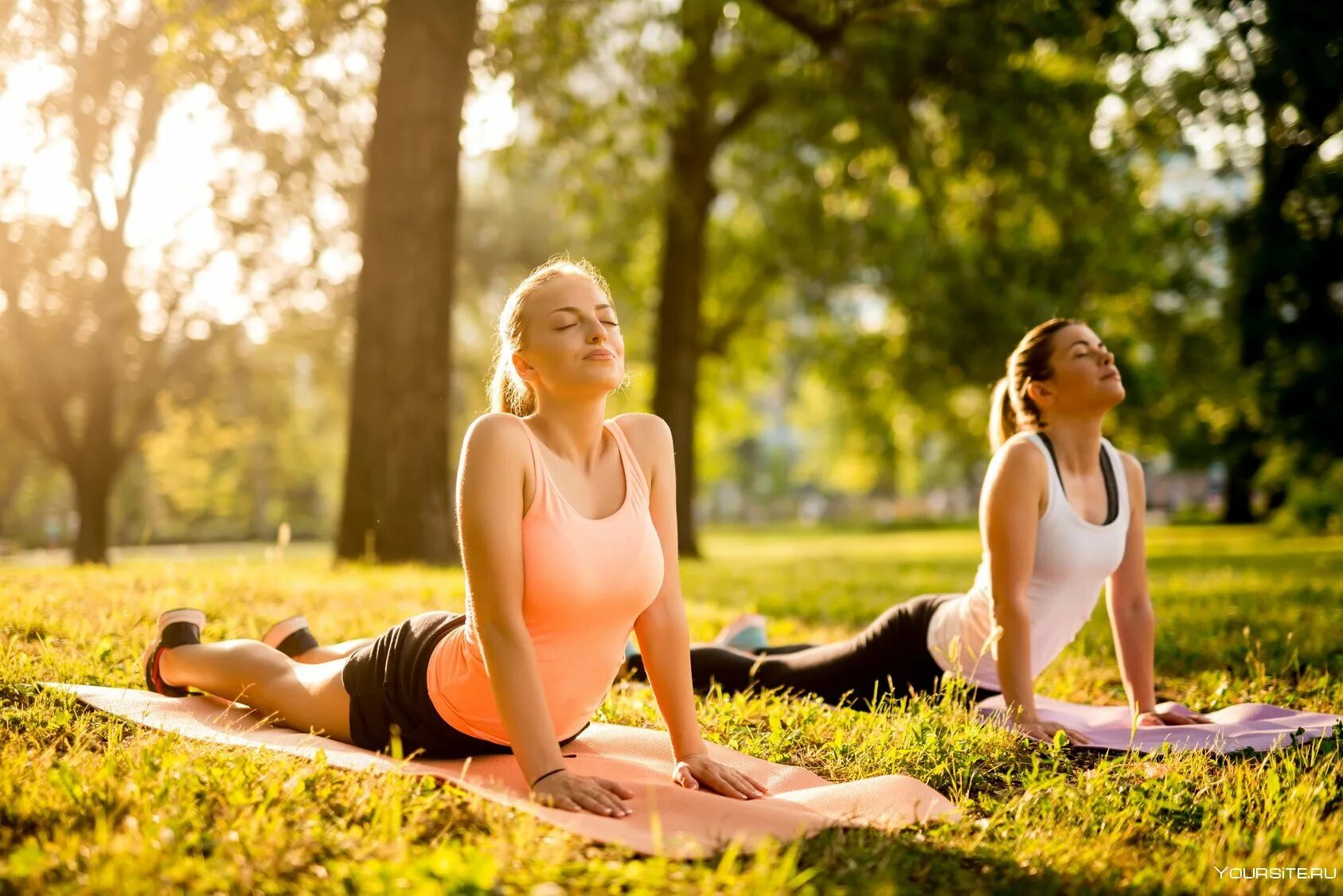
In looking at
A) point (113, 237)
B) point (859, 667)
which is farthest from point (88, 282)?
point (859, 667)

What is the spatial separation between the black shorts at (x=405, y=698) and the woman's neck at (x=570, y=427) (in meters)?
0.70

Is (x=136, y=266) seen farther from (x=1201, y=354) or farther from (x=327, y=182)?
(x=1201, y=354)

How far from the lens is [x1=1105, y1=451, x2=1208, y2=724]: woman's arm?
Result: 4.60 m

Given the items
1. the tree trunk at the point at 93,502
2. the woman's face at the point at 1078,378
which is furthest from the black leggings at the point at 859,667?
the tree trunk at the point at 93,502

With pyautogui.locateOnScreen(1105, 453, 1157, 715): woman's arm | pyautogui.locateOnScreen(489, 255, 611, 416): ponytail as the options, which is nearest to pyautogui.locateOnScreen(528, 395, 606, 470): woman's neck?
pyautogui.locateOnScreen(489, 255, 611, 416): ponytail

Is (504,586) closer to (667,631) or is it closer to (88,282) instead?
(667,631)

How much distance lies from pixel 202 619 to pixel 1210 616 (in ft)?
22.0

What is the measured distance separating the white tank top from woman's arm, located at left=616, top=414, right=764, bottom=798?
4.52 ft

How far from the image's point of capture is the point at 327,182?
19.7 m

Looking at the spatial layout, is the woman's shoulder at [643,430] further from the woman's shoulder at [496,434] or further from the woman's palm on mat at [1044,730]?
the woman's palm on mat at [1044,730]

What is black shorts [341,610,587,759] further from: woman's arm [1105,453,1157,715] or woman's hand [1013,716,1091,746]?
woman's arm [1105,453,1157,715]

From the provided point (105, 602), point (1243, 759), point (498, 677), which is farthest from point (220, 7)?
point (1243, 759)

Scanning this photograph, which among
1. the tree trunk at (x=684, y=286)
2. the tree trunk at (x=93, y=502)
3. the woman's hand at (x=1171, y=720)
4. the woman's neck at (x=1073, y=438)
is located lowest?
the tree trunk at (x=93, y=502)

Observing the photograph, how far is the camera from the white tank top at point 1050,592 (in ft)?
14.4
